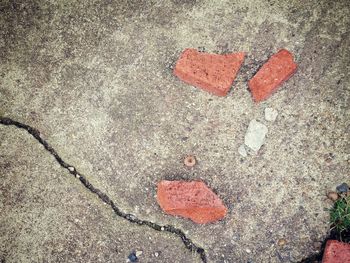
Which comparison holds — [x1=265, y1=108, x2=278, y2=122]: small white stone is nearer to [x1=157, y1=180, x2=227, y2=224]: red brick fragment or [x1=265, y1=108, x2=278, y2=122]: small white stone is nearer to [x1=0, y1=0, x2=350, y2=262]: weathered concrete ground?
[x1=0, y1=0, x2=350, y2=262]: weathered concrete ground

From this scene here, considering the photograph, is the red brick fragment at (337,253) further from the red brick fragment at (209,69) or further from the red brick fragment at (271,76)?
the red brick fragment at (209,69)

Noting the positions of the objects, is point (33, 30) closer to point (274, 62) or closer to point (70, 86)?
point (70, 86)

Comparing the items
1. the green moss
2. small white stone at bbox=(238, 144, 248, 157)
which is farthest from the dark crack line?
the green moss

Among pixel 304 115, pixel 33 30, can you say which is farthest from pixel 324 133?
pixel 33 30

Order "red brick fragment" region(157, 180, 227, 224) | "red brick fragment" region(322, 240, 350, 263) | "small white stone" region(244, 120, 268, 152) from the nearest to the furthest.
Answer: "red brick fragment" region(322, 240, 350, 263) → "red brick fragment" region(157, 180, 227, 224) → "small white stone" region(244, 120, 268, 152)

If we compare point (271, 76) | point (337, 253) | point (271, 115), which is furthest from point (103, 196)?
point (337, 253)

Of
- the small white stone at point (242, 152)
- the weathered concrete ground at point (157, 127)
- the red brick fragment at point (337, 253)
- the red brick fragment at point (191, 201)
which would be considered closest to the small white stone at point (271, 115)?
the weathered concrete ground at point (157, 127)
